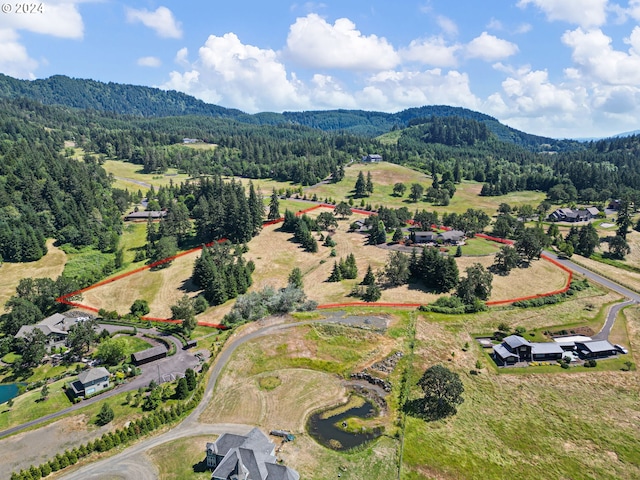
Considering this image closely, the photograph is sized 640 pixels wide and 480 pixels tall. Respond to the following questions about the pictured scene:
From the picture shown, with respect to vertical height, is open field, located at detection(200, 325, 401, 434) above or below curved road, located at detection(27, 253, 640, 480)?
above

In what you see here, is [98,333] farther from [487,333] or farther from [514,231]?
[514,231]

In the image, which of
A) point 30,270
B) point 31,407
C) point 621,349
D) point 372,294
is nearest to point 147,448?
point 31,407

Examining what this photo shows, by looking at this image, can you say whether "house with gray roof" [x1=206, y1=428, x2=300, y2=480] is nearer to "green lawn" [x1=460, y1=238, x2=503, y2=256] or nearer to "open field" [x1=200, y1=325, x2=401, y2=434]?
"open field" [x1=200, y1=325, x2=401, y2=434]

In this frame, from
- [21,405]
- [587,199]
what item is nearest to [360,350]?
[21,405]

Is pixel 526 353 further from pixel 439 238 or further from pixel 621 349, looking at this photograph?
pixel 439 238

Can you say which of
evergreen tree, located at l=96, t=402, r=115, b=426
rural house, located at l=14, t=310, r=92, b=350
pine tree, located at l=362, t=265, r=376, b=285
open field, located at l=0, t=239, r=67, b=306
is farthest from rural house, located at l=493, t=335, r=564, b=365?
open field, located at l=0, t=239, r=67, b=306

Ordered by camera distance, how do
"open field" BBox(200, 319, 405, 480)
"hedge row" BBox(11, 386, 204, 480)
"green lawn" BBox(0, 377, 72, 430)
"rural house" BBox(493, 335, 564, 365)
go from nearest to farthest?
"hedge row" BBox(11, 386, 204, 480) < "open field" BBox(200, 319, 405, 480) < "green lawn" BBox(0, 377, 72, 430) < "rural house" BBox(493, 335, 564, 365)
